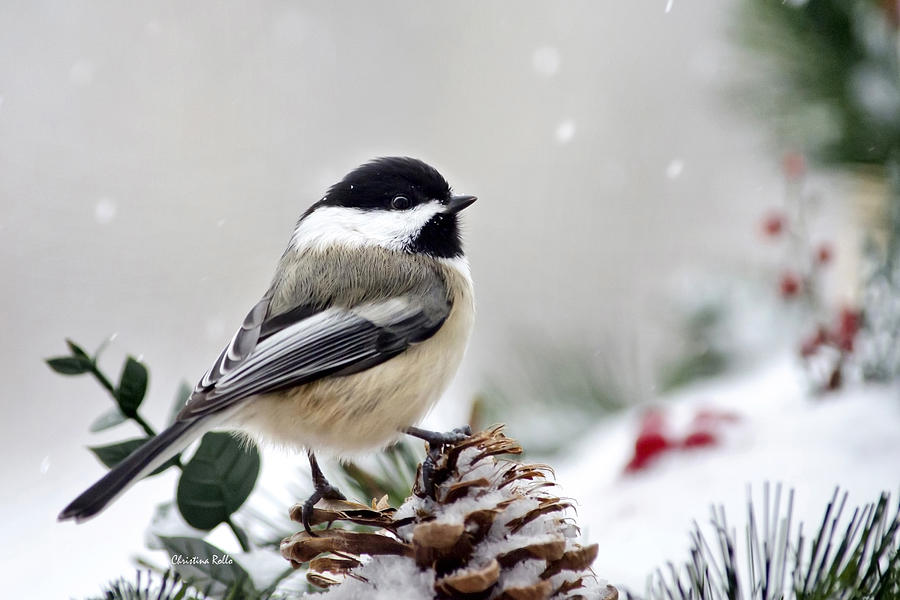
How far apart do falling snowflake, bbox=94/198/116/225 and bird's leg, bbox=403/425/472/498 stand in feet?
7.65

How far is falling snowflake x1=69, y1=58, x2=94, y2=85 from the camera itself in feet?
10.2

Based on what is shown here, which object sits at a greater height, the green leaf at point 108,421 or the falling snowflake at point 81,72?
the falling snowflake at point 81,72

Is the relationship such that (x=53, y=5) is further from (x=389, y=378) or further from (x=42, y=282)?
(x=389, y=378)

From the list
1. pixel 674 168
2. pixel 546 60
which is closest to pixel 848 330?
pixel 674 168

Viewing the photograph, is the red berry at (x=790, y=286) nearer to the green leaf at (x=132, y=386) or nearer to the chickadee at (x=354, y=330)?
the chickadee at (x=354, y=330)

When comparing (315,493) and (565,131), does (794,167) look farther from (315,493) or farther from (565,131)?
(565,131)

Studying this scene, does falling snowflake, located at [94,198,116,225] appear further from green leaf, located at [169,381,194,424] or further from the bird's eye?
green leaf, located at [169,381,194,424]

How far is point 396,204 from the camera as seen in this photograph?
3.46 feet

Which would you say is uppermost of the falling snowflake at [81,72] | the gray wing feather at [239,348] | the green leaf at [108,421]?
the falling snowflake at [81,72]

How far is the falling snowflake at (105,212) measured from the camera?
2.83m

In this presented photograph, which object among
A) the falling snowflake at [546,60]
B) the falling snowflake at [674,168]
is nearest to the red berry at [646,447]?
the falling snowflake at [674,168]

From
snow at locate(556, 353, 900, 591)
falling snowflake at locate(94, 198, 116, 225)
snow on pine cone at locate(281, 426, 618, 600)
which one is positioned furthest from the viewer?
falling snowflake at locate(94, 198, 116, 225)

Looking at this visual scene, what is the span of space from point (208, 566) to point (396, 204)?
57 cm

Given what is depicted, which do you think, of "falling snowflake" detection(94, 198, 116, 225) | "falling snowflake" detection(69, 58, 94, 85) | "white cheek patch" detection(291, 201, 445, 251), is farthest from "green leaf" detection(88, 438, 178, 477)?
"falling snowflake" detection(69, 58, 94, 85)
